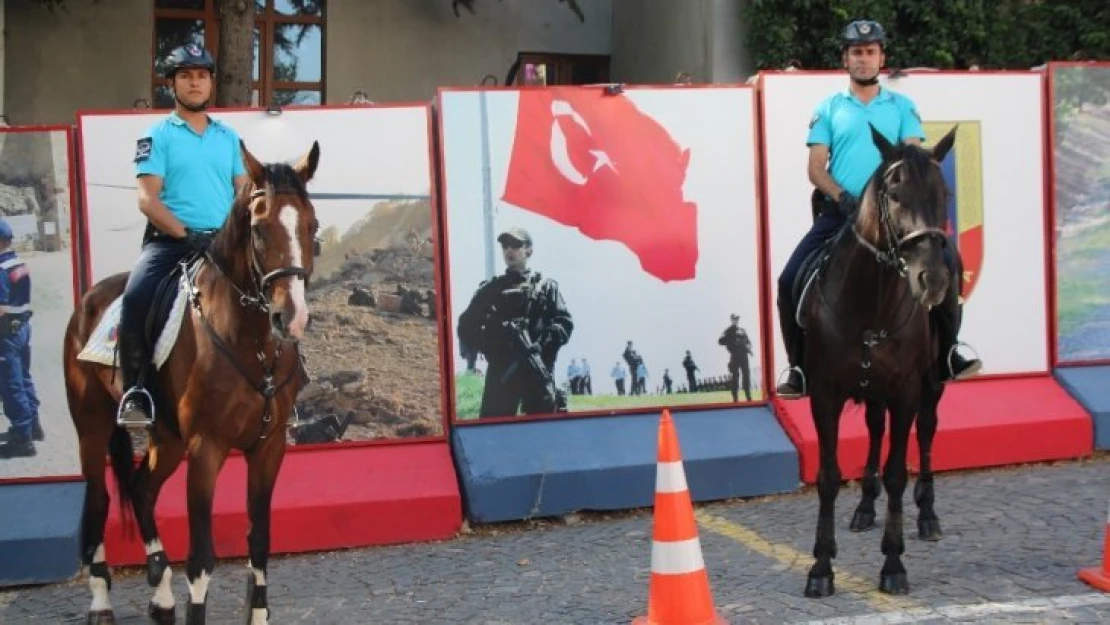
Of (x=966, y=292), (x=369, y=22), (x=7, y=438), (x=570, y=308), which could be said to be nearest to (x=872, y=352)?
(x=570, y=308)

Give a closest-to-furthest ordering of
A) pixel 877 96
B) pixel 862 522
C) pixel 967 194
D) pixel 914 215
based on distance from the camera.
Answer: pixel 914 215 → pixel 877 96 → pixel 862 522 → pixel 967 194

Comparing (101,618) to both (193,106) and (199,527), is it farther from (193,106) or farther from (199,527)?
(193,106)

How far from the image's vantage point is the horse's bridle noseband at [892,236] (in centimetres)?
536

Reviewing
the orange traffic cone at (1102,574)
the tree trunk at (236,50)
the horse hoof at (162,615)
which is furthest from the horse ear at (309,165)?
the tree trunk at (236,50)

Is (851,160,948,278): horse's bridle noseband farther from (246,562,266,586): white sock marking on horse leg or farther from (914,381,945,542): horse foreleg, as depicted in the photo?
(246,562,266,586): white sock marking on horse leg

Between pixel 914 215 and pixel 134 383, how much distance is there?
3923mm

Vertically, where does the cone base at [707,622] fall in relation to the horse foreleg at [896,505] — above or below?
below

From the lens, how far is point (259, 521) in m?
5.61

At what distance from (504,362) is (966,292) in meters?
3.71

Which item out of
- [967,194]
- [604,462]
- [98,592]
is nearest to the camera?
[98,592]

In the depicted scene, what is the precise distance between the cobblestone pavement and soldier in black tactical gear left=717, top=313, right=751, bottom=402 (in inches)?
35.0

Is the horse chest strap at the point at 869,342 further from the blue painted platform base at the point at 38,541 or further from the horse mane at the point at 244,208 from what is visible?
the blue painted platform base at the point at 38,541

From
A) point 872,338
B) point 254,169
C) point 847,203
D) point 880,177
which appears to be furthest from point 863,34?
point 254,169

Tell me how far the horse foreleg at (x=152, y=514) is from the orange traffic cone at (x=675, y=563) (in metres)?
2.62
